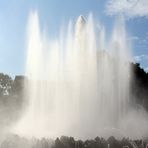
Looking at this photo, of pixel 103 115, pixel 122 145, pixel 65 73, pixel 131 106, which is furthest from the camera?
pixel 131 106

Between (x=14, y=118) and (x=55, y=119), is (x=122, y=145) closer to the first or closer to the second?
(x=55, y=119)

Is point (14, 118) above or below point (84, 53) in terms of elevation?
below

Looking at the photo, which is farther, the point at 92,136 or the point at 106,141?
the point at 92,136

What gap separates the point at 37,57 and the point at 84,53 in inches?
223

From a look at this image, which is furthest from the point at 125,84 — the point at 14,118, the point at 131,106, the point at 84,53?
the point at 14,118

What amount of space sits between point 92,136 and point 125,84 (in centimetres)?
1056

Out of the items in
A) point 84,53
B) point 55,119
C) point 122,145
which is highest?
point 84,53

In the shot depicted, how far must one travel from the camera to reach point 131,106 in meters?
38.5

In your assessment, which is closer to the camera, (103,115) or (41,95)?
(103,115)

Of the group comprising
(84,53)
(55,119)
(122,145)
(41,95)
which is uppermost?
(84,53)

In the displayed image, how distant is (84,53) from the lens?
35.2m

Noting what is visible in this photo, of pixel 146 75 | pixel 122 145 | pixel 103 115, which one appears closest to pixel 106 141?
pixel 122 145

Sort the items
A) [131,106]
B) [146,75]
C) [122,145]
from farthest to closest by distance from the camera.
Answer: [146,75] < [131,106] < [122,145]

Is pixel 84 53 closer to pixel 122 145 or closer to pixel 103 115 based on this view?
pixel 103 115
